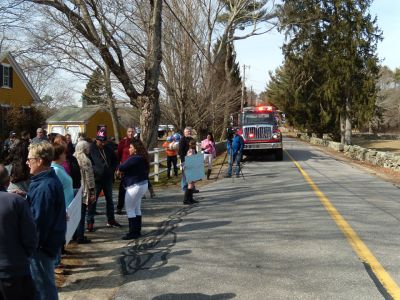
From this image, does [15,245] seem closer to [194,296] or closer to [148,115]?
[194,296]

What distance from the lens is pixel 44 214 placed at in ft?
12.8

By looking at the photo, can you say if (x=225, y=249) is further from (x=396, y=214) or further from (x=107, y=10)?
(x=107, y=10)

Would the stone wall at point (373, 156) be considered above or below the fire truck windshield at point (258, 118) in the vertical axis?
below

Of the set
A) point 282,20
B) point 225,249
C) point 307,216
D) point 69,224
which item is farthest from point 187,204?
point 282,20

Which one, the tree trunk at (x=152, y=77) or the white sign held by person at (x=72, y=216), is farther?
the tree trunk at (x=152, y=77)

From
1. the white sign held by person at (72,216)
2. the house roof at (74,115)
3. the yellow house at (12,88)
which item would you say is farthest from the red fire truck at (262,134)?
the house roof at (74,115)

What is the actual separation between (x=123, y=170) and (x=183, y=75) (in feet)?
62.2

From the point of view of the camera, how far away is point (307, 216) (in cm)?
900

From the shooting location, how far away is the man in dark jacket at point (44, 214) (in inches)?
153

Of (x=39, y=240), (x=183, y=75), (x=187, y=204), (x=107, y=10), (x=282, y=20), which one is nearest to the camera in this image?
(x=39, y=240)

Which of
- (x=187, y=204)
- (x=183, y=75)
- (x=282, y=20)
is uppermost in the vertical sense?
(x=282, y=20)

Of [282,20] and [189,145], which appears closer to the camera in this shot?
[189,145]

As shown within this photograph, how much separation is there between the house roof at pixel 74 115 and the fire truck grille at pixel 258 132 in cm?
2954

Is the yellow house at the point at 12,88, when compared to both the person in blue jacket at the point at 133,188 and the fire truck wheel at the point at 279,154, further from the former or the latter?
the person in blue jacket at the point at 133,188
